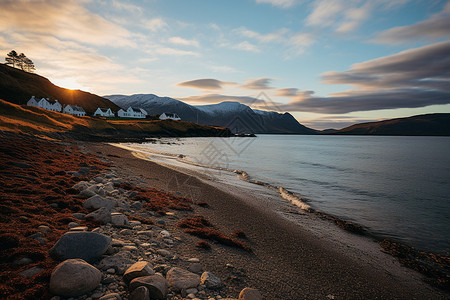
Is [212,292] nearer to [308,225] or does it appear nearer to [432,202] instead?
[308,225]

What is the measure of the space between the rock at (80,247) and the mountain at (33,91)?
161 meters

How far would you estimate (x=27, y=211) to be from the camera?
23.8 ft

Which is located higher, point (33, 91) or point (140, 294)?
point (33, 91)

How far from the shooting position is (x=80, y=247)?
507 cm

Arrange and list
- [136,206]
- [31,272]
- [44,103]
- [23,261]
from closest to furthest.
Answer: [31,272] < [23,261] < [136,206] < [44,103]

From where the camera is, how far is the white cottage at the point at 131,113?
167 metres

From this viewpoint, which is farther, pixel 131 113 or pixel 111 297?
pixel 131 113

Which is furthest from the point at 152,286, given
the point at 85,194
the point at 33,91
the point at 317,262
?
the point at 33,91

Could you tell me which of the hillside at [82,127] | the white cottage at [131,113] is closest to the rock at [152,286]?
the hillside at [82,127]

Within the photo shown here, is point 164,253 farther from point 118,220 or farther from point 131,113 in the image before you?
point 131,113

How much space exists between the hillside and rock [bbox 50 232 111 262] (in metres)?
6.04

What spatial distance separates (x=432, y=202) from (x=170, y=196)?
2295 cm

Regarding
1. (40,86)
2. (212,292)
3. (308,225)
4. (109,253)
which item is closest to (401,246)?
(308,225)

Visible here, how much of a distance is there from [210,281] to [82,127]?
78898mm
